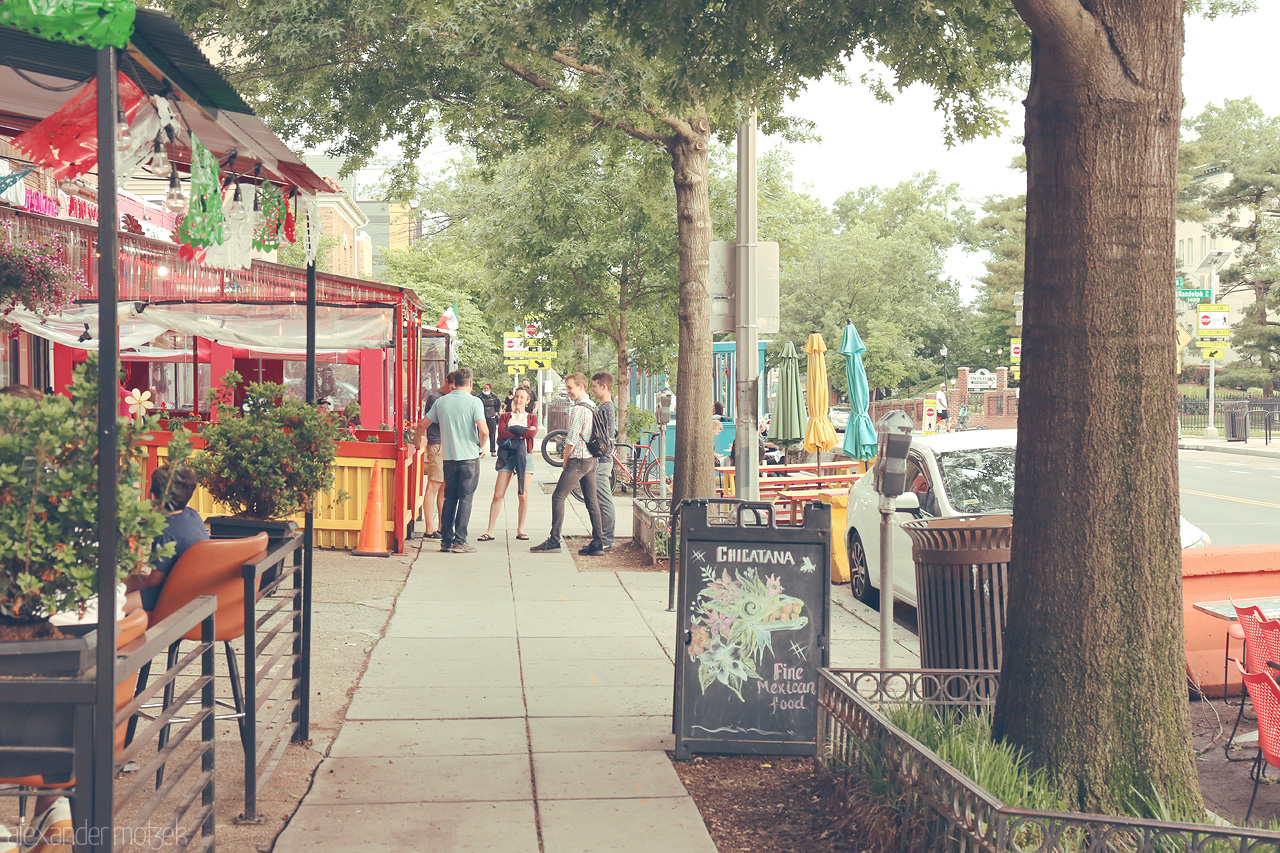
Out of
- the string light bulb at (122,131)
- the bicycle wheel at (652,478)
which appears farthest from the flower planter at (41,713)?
the bicycle wheel at (652,478)

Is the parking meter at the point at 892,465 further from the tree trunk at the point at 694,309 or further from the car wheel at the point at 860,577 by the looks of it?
the tree trunk at the point at 694,309

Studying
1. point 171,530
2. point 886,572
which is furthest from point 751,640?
point 171,530

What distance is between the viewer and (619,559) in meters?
12.1

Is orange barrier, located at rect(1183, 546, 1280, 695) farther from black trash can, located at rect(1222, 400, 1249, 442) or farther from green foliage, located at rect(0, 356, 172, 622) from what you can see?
black trash can, located at rect(1222, 400, 1249, 442)

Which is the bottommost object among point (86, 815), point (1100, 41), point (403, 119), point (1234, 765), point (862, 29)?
point (1234, 765)

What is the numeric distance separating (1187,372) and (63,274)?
5998 cm

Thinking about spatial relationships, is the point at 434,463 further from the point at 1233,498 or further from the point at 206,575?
the point at 1233,498

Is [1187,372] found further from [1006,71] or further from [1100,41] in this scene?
[1100,41]

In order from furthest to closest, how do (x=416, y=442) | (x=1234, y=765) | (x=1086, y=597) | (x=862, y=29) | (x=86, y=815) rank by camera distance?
(x=416, y=442)
(x=862, y=29)
(x=1234, y=765)
(x=1086, y=597)
(x=86, y=815)

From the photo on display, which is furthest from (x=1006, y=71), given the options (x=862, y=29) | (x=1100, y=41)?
(x=1100, y=41)

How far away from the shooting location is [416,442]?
43.2ft

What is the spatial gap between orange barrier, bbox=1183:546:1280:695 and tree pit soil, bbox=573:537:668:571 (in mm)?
5587

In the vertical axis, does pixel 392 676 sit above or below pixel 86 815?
below

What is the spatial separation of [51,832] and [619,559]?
920 cm
